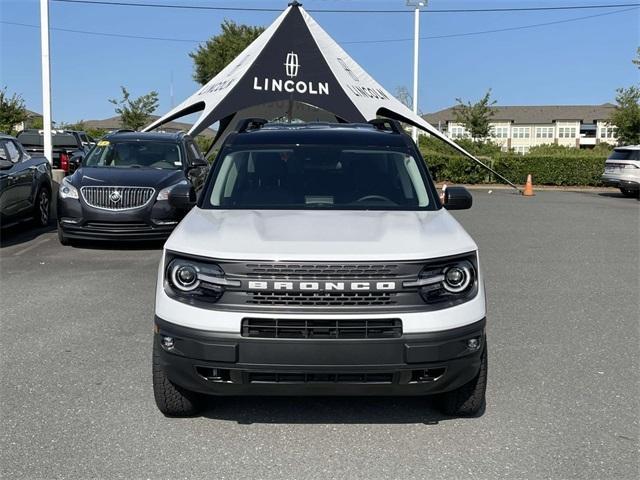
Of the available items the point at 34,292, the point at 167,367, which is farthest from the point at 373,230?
the point at 34,292

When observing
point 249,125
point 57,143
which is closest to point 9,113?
point 57,143

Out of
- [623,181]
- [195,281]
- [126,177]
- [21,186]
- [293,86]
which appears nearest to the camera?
[195,281]

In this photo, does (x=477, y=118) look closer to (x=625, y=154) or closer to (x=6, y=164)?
(x=625, y=154)

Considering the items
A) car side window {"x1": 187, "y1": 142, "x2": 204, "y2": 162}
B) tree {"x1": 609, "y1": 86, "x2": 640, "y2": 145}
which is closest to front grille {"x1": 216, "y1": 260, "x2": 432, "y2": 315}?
car side window {"x1": 187, "y1": 142, "x2": 204, "y2": 162}

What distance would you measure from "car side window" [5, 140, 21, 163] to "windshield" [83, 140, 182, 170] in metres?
1.20

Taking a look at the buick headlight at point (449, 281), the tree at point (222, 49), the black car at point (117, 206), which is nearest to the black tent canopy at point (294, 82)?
the black car at point (117, 206)

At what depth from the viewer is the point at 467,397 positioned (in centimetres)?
420

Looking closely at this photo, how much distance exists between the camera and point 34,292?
7816 mm

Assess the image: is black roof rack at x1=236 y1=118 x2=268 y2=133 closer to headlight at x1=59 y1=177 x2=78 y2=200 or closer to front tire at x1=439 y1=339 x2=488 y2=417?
front tire at x1=439 y1=339 x2=488 y2=417

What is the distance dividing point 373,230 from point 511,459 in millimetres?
1438

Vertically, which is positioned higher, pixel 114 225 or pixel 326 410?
pixel 114 225

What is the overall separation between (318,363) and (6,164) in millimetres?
9096

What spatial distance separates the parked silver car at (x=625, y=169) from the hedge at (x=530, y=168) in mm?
5156

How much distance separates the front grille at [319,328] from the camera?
3.65 metres
